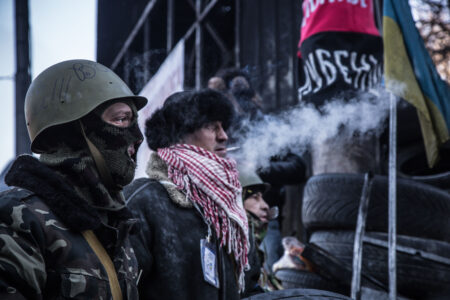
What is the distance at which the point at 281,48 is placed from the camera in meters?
7.85

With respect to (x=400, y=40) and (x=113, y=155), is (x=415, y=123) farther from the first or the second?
(x=113, y=155)

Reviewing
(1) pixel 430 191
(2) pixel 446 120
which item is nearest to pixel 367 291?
(1) pixel 430 191

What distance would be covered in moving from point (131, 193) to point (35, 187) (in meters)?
0.84

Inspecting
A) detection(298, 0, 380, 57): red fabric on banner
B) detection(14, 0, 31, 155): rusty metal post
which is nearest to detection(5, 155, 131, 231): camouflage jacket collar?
detection(298, 0, 380, 57): red fabric on banner

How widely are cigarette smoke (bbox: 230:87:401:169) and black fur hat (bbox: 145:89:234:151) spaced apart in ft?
5.45

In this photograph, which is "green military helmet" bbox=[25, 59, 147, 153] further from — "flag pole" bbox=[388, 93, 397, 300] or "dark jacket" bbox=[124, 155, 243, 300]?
"flag pole" bbox=[388, 93, 397, 300]

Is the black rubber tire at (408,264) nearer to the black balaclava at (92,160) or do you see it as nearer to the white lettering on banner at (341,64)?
the white lettering on banner at (341,64)

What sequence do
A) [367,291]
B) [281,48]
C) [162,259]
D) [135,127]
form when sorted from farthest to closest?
[281,48] < [367,291] < [162,259] < [135,127]

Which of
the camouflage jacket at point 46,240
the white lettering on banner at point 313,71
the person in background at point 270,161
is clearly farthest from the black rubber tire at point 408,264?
the camouflage jacket at point 46,240

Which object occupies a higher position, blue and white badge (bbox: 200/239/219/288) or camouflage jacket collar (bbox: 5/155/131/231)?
camouflage jacket collar (bbox: 5/155/131/231)

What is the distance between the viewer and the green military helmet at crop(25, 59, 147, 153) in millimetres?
1914

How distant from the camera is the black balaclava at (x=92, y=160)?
5.89ft

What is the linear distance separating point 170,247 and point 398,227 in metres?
2.54

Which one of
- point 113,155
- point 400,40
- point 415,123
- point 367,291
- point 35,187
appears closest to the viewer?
point 35,187
